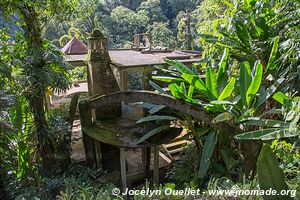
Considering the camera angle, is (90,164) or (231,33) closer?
(231,33)

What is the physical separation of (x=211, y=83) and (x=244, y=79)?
41cm

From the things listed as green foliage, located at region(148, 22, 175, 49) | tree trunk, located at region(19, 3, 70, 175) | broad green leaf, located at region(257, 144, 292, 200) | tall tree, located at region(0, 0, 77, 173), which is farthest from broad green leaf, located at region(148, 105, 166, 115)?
green foliage, located at region(148, 22, 175, 49)

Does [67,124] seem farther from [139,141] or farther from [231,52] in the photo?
[231,52]

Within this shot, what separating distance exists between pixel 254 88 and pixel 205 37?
3.89ft

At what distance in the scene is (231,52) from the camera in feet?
11.9

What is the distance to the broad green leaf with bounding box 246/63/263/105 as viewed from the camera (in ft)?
8.84

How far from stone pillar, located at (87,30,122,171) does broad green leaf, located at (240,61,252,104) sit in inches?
125

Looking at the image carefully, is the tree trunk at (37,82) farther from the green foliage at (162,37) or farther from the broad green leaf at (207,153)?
the green foliage at (162,37)

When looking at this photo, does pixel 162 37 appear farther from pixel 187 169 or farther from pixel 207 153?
pixel 207 153

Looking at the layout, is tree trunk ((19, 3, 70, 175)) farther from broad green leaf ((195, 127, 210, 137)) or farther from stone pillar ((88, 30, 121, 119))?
broad green leaf ((195, 127, 210, 137))

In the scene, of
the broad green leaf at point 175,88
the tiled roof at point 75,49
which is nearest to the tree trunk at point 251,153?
the broad green leaf at point 175,88

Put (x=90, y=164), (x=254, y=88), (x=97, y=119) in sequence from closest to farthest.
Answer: (x=254, y=88), (x=90, y=164), (x=97, y=119)

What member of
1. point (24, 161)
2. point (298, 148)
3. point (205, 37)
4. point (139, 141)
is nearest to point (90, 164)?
point (139, 141)

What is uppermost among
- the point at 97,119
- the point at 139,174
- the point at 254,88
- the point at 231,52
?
the point at 231,52
